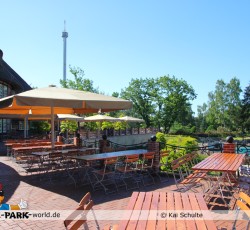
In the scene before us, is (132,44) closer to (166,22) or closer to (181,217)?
(166,22)

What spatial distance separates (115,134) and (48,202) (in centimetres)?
2166

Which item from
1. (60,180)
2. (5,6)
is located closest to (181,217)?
(60,180)

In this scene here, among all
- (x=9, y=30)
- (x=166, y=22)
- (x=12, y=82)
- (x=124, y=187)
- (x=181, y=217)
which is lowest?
(x=124, y=187)

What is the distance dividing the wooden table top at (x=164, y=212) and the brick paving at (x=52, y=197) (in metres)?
1.53

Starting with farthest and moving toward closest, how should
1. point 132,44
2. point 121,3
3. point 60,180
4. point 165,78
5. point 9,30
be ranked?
point 165,78, point 132,44, point 9,30, point 121,3, point 60,180

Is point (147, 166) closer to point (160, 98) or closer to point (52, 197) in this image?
point (52, 197)

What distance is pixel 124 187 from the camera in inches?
298

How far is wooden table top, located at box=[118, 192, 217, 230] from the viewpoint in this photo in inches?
104

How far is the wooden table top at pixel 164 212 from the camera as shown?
2.63 m

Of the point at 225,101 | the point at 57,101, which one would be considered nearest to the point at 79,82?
the point at 57,101

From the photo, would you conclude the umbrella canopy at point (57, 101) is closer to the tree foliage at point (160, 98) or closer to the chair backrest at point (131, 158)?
the chair backrest at point (131, 158)

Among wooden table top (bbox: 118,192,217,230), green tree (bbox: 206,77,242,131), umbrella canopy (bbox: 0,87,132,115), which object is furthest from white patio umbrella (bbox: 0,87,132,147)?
green tree (bbox: 206,77,242,131)

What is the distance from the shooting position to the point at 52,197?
21.3ft

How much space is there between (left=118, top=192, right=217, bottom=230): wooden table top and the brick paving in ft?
5.01
